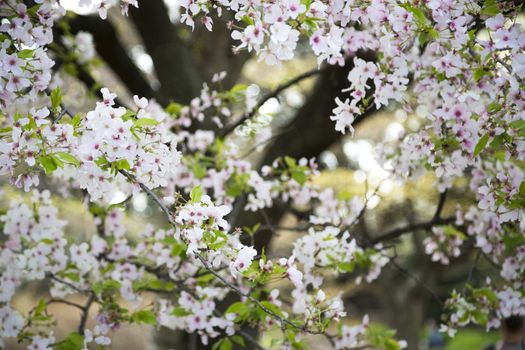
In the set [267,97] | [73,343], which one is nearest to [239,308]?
[73,343]

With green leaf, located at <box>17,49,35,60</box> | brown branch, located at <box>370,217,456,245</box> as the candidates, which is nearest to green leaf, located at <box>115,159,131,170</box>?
green leaf, located at <box>17,49,35,60</box>

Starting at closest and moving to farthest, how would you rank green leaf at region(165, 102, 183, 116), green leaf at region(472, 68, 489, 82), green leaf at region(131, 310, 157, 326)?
1. green leaf at region(472, 68, 489, 82)
2. green leaf at region(131, 310, 157, 326)
3. green leaf at region(165, 102, 183, 116)

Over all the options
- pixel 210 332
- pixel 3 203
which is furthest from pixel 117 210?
pixel 3 203

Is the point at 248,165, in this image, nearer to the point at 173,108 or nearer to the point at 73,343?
the point at 173,108

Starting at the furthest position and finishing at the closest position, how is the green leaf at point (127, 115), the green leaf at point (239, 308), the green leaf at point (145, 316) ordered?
the green leaf at point (145, 316) → the green leaf at point (239, 308) → the green leaf at point (127, 115)

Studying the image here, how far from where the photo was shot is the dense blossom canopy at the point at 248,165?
73.5 inches

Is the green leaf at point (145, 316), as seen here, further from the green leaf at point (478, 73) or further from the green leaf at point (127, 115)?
the green leaf at point (478, 73)

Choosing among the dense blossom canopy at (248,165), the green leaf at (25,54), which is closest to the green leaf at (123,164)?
the dense blossom canopy at (248,165)

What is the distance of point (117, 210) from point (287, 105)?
20.3 ft

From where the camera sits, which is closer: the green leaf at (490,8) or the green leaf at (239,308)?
the green leaf at (490,8)

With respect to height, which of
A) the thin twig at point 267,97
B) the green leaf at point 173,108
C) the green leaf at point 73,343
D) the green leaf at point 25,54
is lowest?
the green leaf at point 73,343

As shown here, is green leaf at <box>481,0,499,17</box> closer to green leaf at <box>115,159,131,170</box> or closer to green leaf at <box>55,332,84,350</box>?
green leaf at <box>115,159,131,170</box>

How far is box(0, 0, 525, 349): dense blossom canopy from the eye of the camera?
187 cm

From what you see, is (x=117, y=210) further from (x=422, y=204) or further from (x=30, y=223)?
(x=422, y=204)
